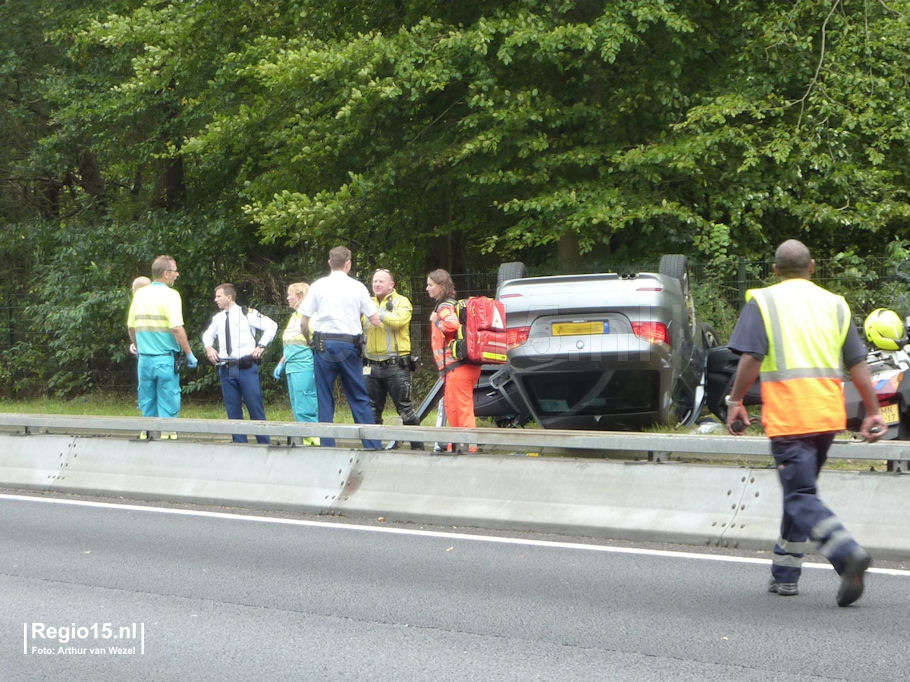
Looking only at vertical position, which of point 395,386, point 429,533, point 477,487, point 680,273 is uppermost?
point 680,273

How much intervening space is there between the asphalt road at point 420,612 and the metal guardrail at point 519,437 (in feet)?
2.31

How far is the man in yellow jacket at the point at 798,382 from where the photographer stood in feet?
21.7

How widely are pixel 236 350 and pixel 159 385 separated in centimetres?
85

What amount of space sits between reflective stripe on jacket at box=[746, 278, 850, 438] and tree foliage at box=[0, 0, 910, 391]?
9886mm

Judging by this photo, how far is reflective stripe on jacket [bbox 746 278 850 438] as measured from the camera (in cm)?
661

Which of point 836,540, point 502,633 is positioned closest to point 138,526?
point 502,633

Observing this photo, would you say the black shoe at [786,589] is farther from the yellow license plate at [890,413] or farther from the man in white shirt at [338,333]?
the man in white shirt at [338,333]

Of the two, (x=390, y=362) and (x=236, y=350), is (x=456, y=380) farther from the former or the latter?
(x=236, y=350)

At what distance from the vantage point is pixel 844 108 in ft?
55.0

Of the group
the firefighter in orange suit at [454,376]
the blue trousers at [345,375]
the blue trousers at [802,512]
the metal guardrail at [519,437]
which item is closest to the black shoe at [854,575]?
the blue trousers at [802,512]

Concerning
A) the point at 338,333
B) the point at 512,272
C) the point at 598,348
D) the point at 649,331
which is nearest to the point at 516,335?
the point at 598,348

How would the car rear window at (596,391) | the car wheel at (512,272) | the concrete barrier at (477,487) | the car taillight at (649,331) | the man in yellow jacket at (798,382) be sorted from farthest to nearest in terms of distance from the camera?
1. the car wheel at (512,272)
2. the car rear window at (596,391)
3. the car taillight at (649,331)
4. the concrete barrier at (477,487)
5. the man in yellow jacket at (798,382)

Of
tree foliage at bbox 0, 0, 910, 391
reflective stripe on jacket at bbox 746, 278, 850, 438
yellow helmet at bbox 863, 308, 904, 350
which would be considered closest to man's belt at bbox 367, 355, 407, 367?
yellow helmet at bbox 863, 308, 904, 350

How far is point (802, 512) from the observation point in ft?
21.6
